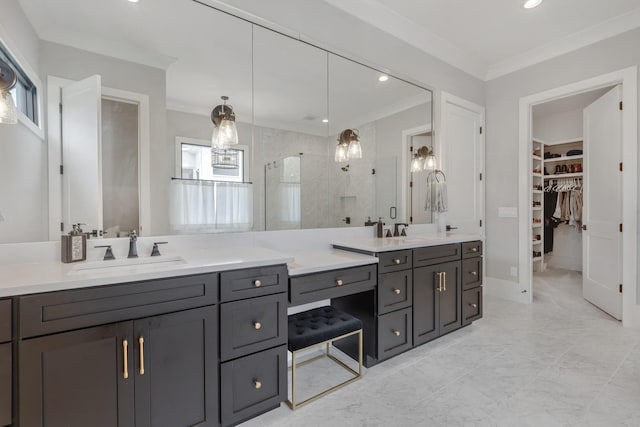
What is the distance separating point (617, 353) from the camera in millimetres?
2371

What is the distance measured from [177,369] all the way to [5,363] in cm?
58

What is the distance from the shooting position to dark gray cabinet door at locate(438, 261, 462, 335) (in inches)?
100

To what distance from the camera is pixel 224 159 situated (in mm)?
2055

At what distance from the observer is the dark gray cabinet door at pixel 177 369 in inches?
50.1

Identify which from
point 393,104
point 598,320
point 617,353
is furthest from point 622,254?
point 393,104

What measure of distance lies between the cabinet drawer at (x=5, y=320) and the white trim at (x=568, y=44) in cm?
494

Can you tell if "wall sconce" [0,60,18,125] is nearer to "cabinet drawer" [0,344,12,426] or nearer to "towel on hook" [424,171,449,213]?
"cabinet drawer" [0,344,12,426]

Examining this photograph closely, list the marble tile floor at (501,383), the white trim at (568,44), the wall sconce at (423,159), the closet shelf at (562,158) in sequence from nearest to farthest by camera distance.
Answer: the marble tile floor at (501,383)
the white trim at (568,44)
the wall sconce at (423,159)
the closet shelf at (562,158)

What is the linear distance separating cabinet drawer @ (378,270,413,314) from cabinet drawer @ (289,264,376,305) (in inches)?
3.9

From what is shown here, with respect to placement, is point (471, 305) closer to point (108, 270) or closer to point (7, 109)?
point (108, 270)

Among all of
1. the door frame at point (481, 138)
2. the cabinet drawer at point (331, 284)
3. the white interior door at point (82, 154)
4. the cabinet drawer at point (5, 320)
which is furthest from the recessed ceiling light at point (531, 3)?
the cabinet drawer at point (5, 320)

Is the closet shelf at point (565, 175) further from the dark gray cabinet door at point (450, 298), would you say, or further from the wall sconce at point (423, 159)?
the dark gray cabinet door at point (450, 298)

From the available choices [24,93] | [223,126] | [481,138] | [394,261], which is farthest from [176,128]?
[481,138]

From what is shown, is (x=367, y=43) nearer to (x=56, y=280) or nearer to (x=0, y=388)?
(x=56, y=280)
